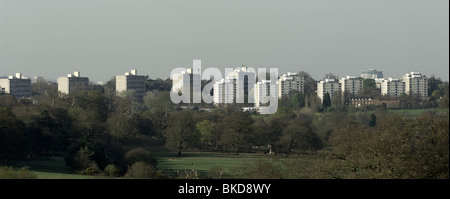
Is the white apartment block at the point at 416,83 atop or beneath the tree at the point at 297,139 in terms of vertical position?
atop

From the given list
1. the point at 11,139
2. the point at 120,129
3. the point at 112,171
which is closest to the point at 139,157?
the point at 112,171

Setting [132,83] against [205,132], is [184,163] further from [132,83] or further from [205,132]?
[132,83]

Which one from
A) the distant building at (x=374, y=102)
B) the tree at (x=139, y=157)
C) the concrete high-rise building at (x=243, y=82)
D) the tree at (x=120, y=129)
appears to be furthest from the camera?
the concrete high-rise building at (x=243, y=82)

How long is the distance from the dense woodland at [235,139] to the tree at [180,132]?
7 cm

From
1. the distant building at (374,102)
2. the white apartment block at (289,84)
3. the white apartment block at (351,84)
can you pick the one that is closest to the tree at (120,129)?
the distant building at (374,102)

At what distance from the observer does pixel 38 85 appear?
94.9m

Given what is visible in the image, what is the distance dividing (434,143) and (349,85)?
77533 mm

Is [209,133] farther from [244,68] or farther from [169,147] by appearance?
[244,68]

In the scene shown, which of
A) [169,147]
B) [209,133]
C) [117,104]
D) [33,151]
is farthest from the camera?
[117,104]

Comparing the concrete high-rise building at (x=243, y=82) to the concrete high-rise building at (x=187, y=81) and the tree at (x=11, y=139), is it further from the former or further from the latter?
the tree at (x=11, y=139)

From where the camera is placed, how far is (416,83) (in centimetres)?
9106

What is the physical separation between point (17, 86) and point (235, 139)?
189 ft

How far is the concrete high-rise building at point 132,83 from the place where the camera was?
9488 centimetres
